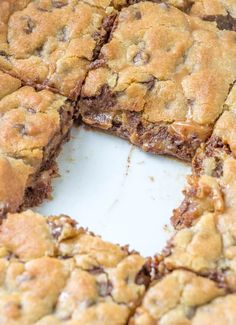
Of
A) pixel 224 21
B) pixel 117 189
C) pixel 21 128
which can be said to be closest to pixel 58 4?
pixel 21 128

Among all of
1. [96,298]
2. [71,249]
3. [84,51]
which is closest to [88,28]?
[84,51]

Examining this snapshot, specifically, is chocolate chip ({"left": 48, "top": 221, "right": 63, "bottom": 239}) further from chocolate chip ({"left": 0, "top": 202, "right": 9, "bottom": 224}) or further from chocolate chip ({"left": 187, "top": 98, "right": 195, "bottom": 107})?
chocolate chip ({"left": 187, "top": 98, "right": 195, "bottom": 107})

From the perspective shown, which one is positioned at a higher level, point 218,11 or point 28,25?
point 218,11

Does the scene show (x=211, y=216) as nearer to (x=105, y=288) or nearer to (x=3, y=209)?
(x=105, y=288)

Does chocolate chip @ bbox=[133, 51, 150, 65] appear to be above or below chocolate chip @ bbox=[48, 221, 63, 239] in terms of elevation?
above

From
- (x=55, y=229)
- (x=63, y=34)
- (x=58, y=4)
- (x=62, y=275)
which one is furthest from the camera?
(x=58, y=4)

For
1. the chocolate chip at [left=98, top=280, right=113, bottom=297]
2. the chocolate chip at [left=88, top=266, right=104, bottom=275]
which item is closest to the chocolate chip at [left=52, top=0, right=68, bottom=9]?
the chocolate chip at [left=88, top=266, right=104, bottom=275]
